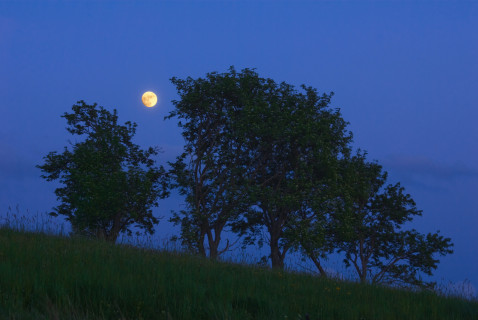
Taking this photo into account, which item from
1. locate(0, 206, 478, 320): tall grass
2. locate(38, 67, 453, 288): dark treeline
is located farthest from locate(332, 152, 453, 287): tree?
locate(0, 206, 478, 320): tall grass

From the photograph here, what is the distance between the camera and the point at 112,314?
7.23 metres

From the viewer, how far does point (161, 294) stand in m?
8.12

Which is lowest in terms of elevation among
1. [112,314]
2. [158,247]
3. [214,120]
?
[112,314]

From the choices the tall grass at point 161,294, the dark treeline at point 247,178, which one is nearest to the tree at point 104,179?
A: the dark treeline at point 247,178

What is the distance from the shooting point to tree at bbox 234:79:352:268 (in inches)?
1064

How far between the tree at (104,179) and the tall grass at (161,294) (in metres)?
16.1

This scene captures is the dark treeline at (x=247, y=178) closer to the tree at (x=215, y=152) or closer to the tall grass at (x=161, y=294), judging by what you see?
the tree at (x=215, y=152)

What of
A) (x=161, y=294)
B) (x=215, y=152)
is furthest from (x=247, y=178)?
(x=161, y=294)

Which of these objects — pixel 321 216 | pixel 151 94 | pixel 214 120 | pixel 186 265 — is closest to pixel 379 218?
pixel 321 216

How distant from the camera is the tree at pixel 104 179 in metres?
28.0

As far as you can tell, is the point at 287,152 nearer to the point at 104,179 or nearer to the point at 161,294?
the point at 104,179

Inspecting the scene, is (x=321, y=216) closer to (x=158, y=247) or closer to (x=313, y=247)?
(x=313, y=247)

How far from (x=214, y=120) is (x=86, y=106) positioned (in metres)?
10.6

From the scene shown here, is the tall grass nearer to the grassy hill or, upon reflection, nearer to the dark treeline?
the grassy hill
